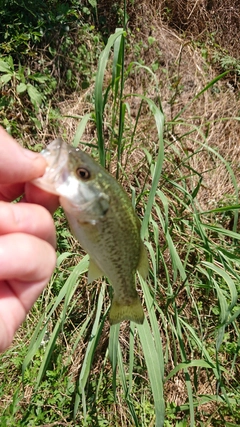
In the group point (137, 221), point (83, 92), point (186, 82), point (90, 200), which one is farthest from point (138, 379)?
point (186, 82)

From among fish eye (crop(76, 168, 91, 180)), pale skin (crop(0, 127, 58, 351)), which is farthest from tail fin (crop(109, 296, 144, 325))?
fish eye (crop(76, 168, 91, 180))

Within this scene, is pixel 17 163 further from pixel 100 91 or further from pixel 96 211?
pixel 100 91

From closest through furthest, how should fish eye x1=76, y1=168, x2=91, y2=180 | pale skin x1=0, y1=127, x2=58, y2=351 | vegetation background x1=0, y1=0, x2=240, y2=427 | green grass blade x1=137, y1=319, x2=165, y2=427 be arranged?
1. pale skin x1=0, y1=127, x2=58, y2=351
2. fish eye x1=76, y1=168, x2=91, y2=180
3. green grass blade x1=137, y1=319, x2=165, y2=427
4. vegetation background x1=0, y1=0, x2=240, y2=427

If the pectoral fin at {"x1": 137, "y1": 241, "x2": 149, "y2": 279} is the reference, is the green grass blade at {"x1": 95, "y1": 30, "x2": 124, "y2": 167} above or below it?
above

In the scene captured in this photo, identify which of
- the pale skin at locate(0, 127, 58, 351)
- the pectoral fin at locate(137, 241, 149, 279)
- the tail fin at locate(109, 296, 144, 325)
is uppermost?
the pale skin at locate(0, 127, 58, 351)

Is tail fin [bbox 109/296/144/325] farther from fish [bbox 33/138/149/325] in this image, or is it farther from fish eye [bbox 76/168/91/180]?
fish eye [bbox 76/168/91/180]

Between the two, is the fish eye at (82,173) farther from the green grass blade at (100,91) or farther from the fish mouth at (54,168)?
the green grass blade at (100,91)

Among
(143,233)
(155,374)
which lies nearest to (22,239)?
(143,233)

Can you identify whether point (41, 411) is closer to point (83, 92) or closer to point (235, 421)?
point (235, 421)
